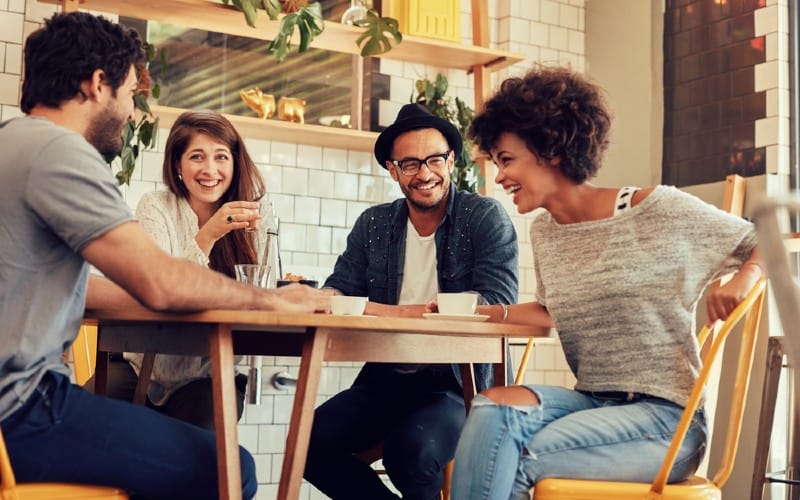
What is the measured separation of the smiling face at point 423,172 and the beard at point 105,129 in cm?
106

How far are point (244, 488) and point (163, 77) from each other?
2633mm

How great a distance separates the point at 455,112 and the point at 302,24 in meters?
0.97

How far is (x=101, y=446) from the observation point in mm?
1735

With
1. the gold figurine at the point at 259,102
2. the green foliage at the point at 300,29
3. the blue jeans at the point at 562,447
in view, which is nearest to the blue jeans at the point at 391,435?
the blue jeans at the point at 562,447

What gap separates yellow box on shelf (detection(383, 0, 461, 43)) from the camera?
14.1 ft

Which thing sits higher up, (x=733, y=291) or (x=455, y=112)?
(x=455, y=112)

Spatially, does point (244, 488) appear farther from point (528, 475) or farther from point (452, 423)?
point (452, 423)

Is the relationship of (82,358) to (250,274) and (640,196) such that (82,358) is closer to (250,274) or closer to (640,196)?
(250,274)

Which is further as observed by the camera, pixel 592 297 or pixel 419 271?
pixel 419 271

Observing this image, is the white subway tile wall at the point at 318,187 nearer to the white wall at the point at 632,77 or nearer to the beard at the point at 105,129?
the white wall at the point at 632,77

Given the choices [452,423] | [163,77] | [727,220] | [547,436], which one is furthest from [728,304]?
[163,77]

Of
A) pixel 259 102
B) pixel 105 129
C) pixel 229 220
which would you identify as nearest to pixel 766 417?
pixel 229 220

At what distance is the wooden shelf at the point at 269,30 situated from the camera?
12.5 feet

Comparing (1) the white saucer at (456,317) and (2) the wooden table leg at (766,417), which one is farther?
(2) the wooden table leg at (766,417)
